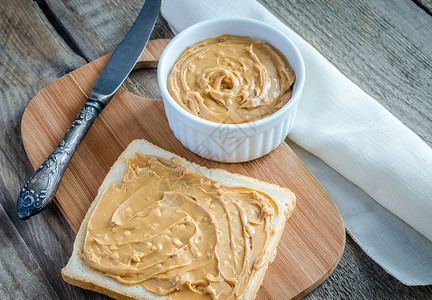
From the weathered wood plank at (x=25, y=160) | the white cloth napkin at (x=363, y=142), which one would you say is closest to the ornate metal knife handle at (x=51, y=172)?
the weathered wood plank at (x=25, y=160)

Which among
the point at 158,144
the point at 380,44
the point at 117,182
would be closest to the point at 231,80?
the point at 158,144

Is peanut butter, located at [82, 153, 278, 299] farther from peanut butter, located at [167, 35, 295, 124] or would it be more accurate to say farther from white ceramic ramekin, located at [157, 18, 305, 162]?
peanut butter, located at [167, 35, 295, 124]

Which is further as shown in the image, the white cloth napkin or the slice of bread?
the white cloth napkin

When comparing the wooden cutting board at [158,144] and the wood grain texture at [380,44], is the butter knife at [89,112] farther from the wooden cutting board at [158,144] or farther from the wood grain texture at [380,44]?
the wood grain texture at [380,44]

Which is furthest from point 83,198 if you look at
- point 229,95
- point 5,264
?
point 229,95

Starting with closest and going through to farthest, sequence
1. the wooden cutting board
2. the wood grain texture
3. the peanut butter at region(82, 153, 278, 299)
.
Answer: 1. the peanut butter at region(82, 153, 278, 299)
2. the wooden cutting board
3. the wood grain texture

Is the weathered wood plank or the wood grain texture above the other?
the wood grain texture

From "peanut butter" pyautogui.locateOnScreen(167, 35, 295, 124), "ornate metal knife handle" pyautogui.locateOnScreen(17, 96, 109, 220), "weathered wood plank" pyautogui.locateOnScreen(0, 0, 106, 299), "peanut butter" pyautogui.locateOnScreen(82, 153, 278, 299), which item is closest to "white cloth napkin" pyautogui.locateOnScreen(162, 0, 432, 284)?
"peanut butter" pyautogui.locateOnScreen(167, 35, 295, 124)
